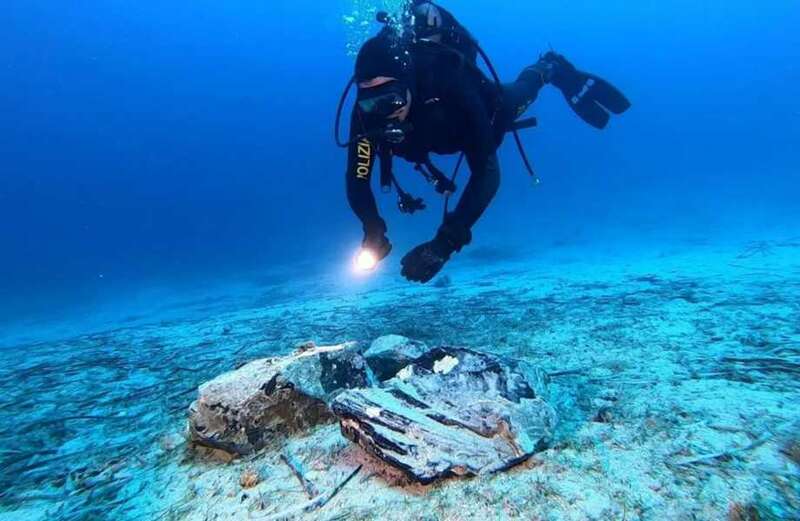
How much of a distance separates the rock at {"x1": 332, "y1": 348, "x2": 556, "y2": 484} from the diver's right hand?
151cm

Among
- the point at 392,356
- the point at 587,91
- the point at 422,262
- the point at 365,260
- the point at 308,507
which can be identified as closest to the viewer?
the point at 308,507

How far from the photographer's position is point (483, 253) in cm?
1914

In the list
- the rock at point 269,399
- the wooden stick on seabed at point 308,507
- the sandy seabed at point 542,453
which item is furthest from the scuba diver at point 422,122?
the wooden stick on seabed at point 308,507

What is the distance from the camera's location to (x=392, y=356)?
11.4 feet

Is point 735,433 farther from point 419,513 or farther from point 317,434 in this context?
point 317,434

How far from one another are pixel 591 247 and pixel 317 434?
60.2 feet

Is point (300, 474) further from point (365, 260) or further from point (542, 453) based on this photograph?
point (365, 260)

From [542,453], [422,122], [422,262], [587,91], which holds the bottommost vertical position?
[542,453]

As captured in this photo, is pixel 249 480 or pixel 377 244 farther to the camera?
pixel 377 244

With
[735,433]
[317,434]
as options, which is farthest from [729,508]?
[317,434]

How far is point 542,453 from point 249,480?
1679 mm

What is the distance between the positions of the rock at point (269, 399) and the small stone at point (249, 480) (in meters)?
0.28

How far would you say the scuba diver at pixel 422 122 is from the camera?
348 centimetres

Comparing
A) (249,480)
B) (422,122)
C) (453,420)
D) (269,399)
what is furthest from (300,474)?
(422,122)
